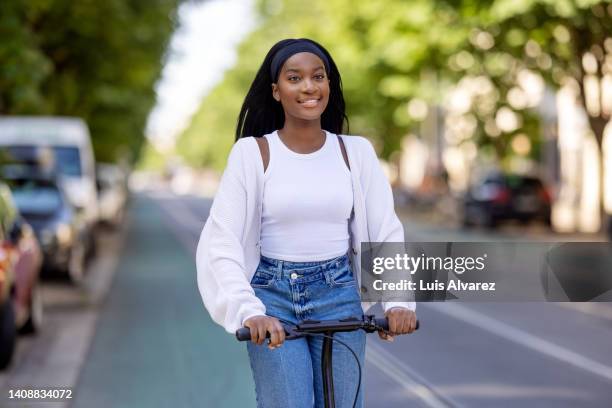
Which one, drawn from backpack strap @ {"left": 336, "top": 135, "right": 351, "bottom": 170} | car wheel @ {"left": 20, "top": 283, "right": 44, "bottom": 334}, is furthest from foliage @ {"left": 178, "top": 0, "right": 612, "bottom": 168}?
backpack strap @ {"left": 336, "top": 135, "right": 351, "bottom": 170}

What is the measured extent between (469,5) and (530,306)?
1077 cm

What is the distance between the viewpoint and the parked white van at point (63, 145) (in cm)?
2128

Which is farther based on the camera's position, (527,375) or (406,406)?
(527,375)

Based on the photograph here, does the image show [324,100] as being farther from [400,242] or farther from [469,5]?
[469,5]

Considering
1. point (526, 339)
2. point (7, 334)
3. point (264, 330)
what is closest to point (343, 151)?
point (264, 330)

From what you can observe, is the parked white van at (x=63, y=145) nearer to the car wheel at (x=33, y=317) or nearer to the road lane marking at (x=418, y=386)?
the car wheel at (x=33, y=317)

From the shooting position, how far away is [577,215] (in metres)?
38.7

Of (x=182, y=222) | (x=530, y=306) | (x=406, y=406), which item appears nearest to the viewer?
(x=406, y=406)

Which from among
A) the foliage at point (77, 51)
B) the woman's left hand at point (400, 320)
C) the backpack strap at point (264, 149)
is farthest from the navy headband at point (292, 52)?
the foliage at point (77, 51)

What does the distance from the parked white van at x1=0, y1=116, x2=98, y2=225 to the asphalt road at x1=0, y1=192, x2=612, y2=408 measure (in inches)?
214

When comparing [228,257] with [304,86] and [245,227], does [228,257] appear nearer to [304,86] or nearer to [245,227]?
[245,227]

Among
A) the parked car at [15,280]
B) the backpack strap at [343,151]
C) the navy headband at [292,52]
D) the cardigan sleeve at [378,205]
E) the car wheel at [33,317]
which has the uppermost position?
the navy headband at [292,52]

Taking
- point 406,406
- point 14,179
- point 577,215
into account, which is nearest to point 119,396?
point 406,406

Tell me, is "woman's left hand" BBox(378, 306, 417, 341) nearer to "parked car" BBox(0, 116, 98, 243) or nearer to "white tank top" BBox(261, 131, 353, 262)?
"white tank top" BBox(261, 131, 353, 262)
